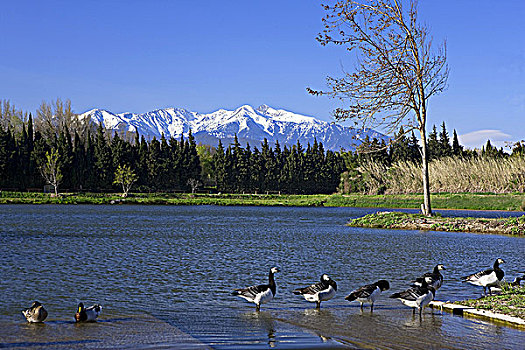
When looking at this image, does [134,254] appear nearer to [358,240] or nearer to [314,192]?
[358,240]

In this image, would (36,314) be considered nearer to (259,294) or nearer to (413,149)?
(259,294)

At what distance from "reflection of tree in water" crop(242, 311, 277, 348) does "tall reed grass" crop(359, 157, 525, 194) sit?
49.8 m

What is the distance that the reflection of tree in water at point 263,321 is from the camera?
28.0ft

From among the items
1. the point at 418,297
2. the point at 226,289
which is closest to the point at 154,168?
the point at 226,289

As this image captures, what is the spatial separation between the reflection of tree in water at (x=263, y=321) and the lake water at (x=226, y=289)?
2 centimetres

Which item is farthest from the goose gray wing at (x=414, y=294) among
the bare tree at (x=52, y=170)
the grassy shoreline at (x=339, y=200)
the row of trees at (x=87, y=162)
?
the row of trees at (x=87, y=162)

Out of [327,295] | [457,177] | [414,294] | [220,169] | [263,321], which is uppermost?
[220,169]

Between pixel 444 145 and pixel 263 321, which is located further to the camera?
pixel 444 145

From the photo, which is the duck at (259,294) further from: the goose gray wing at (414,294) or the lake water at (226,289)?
the goose gray wing at (414,294)

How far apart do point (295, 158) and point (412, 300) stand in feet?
295

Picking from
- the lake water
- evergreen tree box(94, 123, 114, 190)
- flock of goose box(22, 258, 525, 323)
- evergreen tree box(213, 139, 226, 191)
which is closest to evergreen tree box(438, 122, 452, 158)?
evergreen tree box(213, 139, 226, 191)

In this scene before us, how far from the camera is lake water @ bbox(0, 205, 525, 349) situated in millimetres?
8367

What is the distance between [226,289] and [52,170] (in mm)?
65706

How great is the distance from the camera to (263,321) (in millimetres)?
9602
